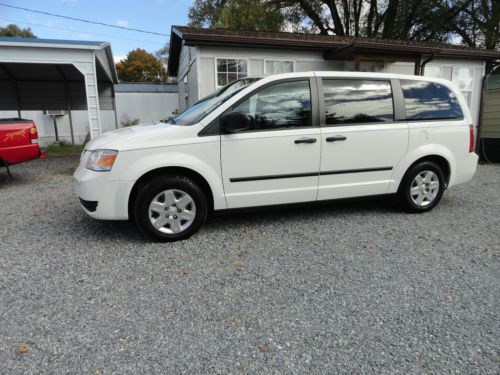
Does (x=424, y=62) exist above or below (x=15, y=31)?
below

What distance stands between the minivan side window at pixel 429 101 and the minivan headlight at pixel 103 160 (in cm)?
358

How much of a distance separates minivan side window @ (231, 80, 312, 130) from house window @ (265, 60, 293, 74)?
6.95 meters

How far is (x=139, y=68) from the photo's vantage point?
50.9 metres

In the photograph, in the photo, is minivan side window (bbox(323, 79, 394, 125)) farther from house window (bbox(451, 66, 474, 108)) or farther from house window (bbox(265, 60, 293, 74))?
house window (bbox(451, 66, 474, 108))

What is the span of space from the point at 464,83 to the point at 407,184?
1037 cm

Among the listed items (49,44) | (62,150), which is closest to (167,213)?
(49,44)

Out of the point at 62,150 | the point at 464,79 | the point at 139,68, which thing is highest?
the point at 139,68

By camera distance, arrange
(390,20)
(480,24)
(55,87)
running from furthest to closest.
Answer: (390,20)
(480,24)
(55,87)

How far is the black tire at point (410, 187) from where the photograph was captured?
4723 millimetres

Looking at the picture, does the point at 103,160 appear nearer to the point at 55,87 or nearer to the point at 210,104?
the point at 210,104

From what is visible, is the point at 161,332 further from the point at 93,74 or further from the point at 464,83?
the point at 464,83

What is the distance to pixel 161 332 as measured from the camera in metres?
2.36

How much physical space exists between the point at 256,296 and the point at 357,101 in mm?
2787

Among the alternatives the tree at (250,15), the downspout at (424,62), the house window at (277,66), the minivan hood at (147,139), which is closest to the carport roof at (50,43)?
the house window at (277,66)
